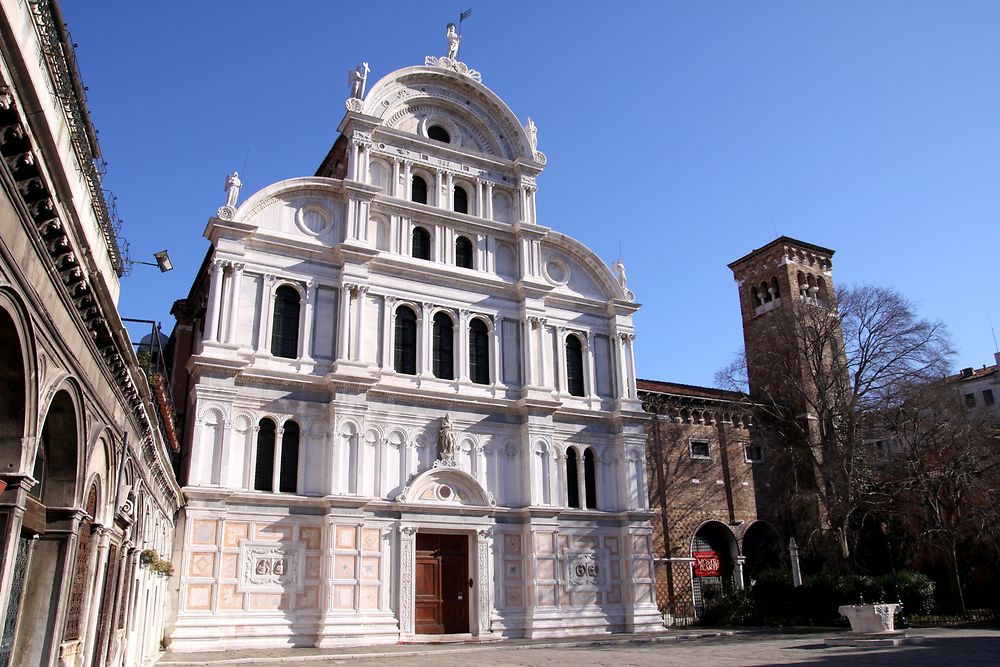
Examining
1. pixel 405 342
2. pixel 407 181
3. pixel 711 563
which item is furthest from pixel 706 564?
pixel 407 181

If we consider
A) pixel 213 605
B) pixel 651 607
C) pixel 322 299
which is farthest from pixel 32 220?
pixel 651 607

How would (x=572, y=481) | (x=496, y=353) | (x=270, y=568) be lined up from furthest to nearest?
(x=572, y=481) → (x=496, y=353) → (x=270, y=568)

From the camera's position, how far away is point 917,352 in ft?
99.6

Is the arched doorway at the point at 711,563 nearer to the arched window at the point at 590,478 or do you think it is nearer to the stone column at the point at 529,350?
the arched window at the point at 590,478

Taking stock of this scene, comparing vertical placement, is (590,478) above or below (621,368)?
below

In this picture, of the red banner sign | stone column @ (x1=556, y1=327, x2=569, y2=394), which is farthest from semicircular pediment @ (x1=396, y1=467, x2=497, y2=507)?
the red banner sign

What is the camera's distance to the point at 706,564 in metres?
32.4

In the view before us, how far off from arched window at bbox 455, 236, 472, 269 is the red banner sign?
15.3 m

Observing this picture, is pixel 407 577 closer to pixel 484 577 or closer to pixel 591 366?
pixel 484 577

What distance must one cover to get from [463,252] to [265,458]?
10.2 m

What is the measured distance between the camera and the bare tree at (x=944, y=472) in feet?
94.9

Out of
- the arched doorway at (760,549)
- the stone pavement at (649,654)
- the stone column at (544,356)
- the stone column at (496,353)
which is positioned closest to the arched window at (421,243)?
the stone column at (496,353)

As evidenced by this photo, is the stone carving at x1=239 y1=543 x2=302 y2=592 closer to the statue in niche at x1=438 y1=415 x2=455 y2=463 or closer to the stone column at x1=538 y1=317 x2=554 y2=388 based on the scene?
the statue in niche at x1=438 y1=415 x2=455 y2=463

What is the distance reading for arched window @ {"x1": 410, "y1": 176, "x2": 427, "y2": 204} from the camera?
93.0 ft
